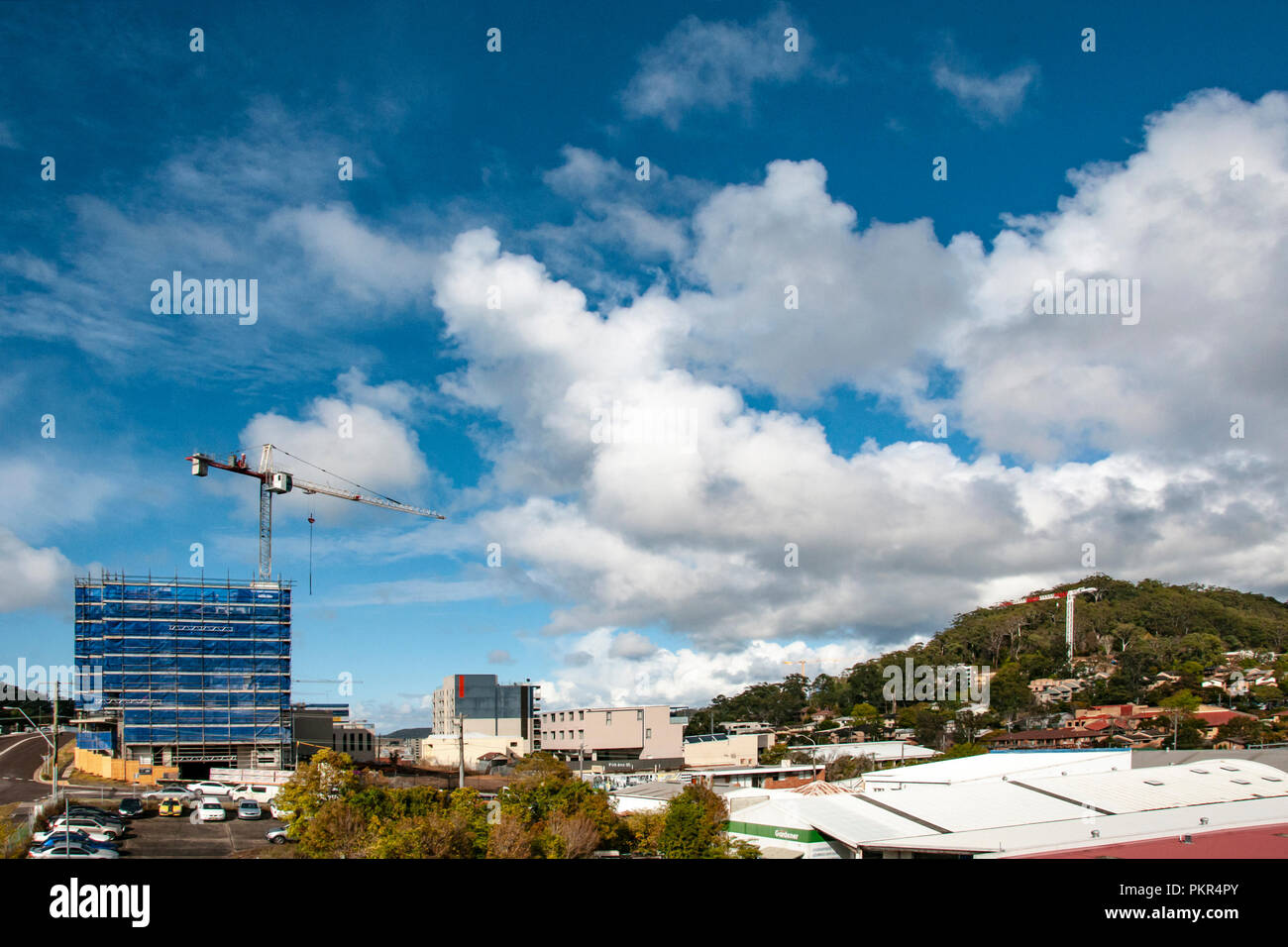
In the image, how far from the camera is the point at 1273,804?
46000 millimetres

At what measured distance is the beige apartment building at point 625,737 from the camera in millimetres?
105625

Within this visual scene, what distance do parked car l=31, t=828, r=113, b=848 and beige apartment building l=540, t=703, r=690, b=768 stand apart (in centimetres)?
6915

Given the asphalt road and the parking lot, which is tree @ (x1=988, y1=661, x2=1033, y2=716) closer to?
the parking lot

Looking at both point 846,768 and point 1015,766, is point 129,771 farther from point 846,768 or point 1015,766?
point 1015,766

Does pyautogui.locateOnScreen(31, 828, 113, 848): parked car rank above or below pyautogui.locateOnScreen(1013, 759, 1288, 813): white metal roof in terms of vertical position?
above

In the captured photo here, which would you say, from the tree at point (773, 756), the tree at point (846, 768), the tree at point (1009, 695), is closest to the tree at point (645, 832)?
the tree at point (846, 768)

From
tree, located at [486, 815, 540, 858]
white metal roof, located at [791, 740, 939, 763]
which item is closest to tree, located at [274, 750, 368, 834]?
tree, located at [486, 815, 540, 858]

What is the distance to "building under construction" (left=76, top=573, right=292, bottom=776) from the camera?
81.1 meters

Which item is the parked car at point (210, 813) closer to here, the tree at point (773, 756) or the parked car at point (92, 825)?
the parked car at point (92, 825)
